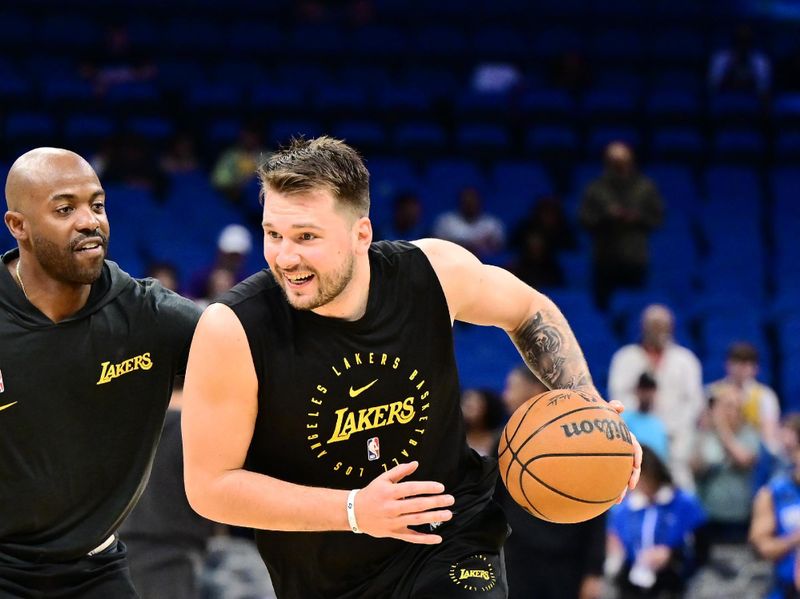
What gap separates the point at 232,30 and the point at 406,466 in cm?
1213

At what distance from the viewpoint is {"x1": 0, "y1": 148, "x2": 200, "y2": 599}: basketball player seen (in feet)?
13.1

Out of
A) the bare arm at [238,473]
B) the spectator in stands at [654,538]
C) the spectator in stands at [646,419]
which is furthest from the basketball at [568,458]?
the spectator in stands at [646,419]

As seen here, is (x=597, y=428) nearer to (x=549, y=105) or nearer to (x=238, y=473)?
(x=238, y=473)

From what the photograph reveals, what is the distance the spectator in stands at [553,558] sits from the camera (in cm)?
691

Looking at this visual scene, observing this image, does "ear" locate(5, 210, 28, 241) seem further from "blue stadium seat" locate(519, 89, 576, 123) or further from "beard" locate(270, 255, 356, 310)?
"blue stadium seat" locate(519, 89, 576, 123)

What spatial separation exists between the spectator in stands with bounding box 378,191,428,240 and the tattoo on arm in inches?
297

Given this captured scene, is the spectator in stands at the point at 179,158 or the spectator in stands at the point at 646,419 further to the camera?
the spectator in stands at the point at 179,158

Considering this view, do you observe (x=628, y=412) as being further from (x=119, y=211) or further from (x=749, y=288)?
(x=119, y=211)

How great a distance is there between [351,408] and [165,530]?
257 cm

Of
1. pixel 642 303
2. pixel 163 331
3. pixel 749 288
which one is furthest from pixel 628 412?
pixel 163 331

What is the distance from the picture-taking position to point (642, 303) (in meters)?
11.6

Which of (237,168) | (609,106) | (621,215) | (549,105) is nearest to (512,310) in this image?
(621,215)

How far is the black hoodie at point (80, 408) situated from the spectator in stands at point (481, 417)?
3117 mm

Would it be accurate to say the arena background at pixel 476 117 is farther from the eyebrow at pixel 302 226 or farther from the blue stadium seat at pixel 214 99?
the eyebrow at pixel 302 226
